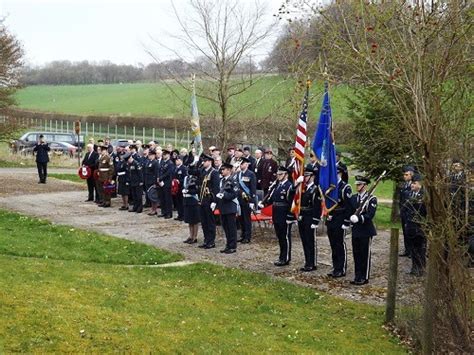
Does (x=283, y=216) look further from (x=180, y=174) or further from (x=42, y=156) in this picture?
(x=42, y=156)

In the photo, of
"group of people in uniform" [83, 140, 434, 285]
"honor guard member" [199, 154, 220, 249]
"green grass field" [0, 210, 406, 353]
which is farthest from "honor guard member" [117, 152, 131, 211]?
"green grass field" [0, 210, 406, 353]

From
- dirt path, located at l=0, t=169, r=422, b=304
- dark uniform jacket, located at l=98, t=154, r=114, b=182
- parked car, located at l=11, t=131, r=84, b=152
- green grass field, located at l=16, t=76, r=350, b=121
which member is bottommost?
dirt path, located at l=0, t=169, r=422, b=304

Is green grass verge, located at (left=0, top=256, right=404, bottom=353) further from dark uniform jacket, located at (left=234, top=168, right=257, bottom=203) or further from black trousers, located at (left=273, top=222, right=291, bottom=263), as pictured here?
dark uniform jacket, located at (left=234, top=168, right=257, bottom=203)

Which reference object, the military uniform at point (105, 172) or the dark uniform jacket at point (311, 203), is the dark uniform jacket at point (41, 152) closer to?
the military uniform at point (105, 172)

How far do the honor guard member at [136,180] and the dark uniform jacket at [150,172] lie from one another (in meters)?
0.17

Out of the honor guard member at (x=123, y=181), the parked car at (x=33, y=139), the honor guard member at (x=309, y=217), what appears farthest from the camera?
the parked car at (x=33, y=139)

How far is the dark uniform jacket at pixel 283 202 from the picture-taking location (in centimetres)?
1408

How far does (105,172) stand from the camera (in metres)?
21.2

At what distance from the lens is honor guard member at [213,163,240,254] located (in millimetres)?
15000

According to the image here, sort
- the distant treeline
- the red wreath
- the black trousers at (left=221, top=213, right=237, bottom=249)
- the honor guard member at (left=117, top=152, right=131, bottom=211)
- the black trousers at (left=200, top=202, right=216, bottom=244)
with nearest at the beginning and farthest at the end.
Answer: the black trousers at (left=221, top=213, right=237, bottom=249) < the black trousers at (left=200, top=202, right=216, bottom=244) < the honor guard member at (left=117, top=152, right=131, bottom=211) < the red wreath < the distant treeline

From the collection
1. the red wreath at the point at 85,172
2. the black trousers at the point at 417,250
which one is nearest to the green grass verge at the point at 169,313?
the black trousers at the point at 417,250

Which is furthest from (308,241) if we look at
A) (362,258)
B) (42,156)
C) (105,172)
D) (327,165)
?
(42,156)

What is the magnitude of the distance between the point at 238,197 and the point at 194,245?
5.04 feet

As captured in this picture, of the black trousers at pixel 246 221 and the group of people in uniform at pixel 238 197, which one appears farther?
the black trousers at pixel 246 221
